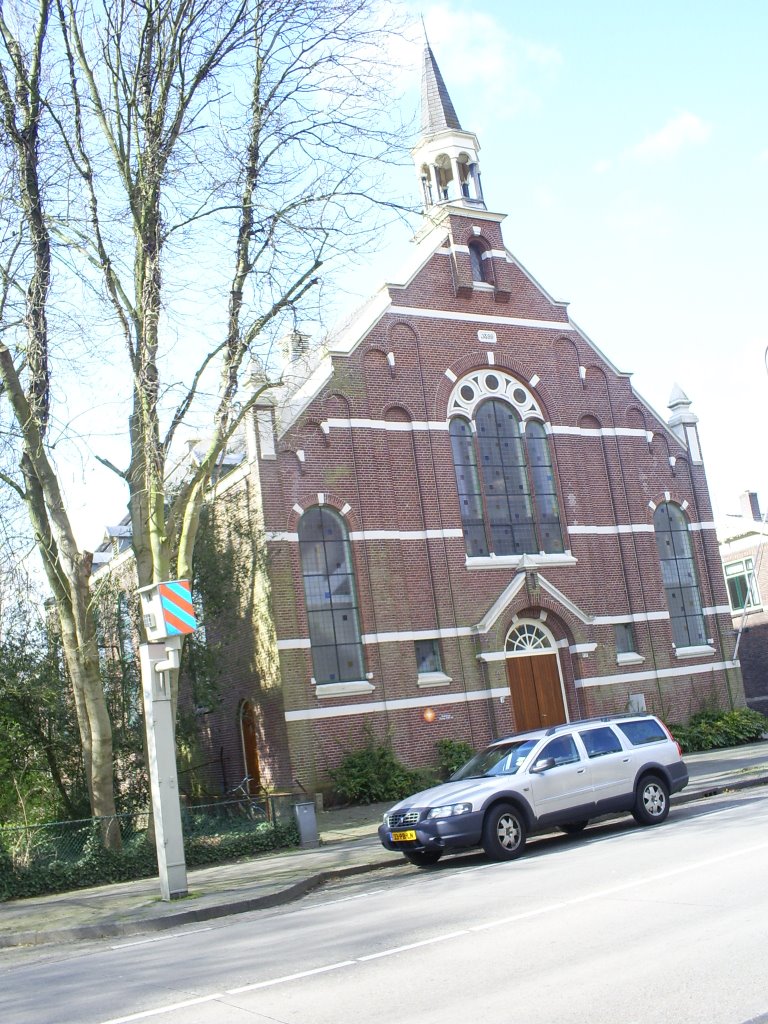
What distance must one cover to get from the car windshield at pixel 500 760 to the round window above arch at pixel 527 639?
35.4 feet

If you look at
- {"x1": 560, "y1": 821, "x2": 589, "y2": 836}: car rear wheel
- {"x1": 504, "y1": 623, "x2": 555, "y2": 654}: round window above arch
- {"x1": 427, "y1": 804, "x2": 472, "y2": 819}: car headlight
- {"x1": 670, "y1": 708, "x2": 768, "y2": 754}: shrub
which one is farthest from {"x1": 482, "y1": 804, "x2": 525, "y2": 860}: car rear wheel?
{"x1": 670, "y1": 708, "x2": 768, "y2": 754}: shrub

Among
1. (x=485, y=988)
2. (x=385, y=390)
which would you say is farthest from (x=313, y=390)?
(x=485, y=988)

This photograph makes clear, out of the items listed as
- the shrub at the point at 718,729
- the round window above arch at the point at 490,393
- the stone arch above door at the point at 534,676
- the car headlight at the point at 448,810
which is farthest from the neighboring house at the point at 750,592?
the car headlight at the point at 448,810

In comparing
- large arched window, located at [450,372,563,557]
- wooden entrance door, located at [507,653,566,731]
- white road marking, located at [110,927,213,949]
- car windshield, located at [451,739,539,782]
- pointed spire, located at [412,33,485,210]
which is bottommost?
white road marking, located at [110,927,213,949]

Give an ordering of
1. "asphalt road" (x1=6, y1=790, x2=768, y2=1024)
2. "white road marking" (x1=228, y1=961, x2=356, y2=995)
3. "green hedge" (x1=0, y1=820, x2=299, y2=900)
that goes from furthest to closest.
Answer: "green hedge" (x1=0, y1=820, x2=299, y2=900) → "white road marking" (x1=228, y1=961, x2=356, y2=995) → "asphalt road" (x1=6, y1=790, x2=768, y2=1024)

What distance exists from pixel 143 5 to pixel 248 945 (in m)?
13.8

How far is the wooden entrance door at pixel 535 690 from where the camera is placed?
2542 centimetres

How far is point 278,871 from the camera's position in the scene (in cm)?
1459

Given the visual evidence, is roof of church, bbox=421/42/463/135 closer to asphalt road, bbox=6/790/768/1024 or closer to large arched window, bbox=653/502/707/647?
large arched window, bbox=653/502/707/647

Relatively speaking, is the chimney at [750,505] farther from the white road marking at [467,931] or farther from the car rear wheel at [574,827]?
the white road marking at [467,931]

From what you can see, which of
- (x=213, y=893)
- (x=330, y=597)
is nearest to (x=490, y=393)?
(x=330, y=597)

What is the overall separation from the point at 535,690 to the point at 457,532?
442 cm

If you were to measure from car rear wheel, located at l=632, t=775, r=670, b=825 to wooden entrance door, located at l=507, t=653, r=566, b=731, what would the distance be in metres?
10.2

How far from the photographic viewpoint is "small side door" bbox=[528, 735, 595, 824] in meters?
13.7
